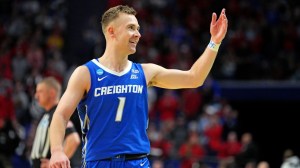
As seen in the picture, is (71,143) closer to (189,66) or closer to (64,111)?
(64,111)

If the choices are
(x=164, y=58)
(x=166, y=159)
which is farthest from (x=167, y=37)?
(x=166, y=159)

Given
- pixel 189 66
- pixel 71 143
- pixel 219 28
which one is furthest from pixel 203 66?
pixel 189 66

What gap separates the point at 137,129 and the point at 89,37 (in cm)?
1219

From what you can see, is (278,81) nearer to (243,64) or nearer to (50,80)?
(243,64)

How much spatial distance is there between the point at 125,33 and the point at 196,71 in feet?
2.39

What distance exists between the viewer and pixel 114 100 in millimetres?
6055

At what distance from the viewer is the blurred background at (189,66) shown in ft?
56.1

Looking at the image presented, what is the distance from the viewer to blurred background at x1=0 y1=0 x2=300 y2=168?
17.1 metres

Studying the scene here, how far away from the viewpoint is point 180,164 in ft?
53.4

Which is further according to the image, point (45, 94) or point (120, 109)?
point (45, 94)

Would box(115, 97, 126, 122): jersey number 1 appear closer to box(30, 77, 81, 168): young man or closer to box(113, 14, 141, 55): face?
box(113, 14, 141, 55): face

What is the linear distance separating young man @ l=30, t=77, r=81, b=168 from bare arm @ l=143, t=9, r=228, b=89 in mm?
2551

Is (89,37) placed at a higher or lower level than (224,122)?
higher

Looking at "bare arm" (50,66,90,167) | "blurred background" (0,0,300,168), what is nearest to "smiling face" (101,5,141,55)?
"bare arm" (50,66,90,167)
